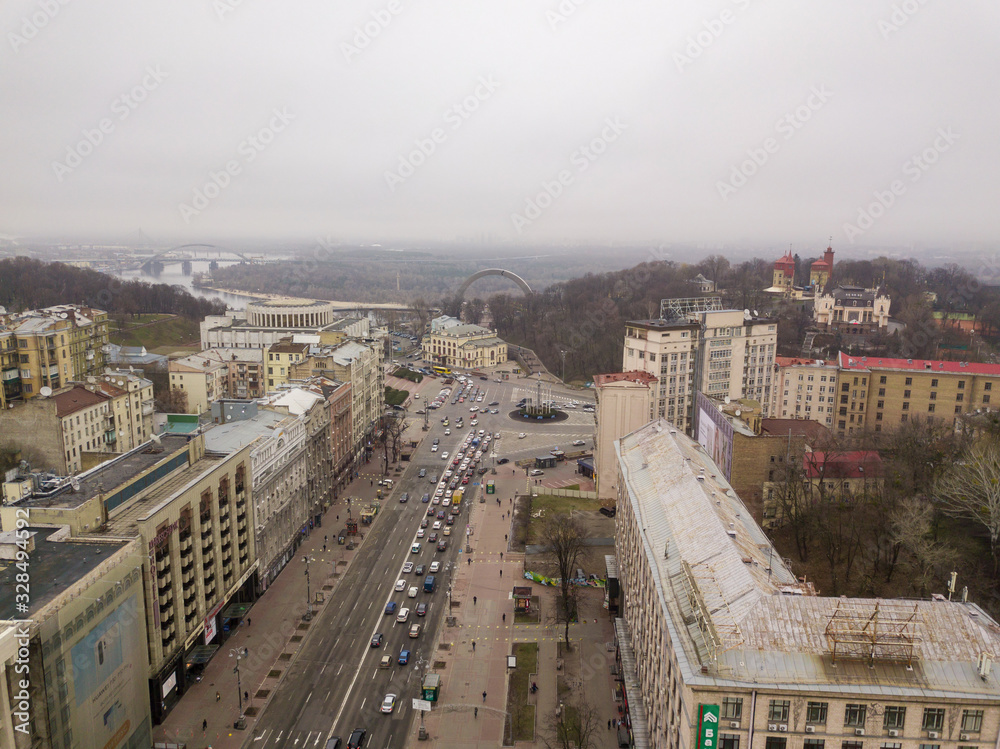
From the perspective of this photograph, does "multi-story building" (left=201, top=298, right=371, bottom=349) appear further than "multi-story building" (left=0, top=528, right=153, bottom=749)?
Yes

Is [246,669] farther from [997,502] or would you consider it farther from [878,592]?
[997,502]

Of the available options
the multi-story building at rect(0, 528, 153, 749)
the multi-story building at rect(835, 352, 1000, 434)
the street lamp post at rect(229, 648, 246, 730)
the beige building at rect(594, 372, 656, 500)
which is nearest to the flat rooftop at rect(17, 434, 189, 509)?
the multi-story building at rect(0, 528, 153, 749)

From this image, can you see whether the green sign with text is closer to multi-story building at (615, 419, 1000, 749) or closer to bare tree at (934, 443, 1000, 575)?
multi-story building at (615, 419, 1000, 749)

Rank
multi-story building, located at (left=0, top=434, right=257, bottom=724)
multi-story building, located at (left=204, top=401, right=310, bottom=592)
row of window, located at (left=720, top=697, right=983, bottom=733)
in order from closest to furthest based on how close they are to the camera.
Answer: row of window, located at (left=720, top=697, right=983, bottom=733), multi-story building, located at (left=0, top=434, right=257, bottom=724), multi-story building, located at (left=204, top=401, right=310, bottom=592)

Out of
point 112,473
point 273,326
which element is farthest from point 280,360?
point 112,473

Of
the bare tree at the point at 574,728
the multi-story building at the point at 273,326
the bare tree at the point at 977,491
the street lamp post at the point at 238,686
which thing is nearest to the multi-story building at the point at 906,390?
the bare tree at the point at 977,491

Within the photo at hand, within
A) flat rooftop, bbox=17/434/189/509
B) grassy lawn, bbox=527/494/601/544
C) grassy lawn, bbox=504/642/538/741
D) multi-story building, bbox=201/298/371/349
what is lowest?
grassy lawn, bbox=504/642/538/741

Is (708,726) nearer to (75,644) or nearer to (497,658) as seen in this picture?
(497,658)
